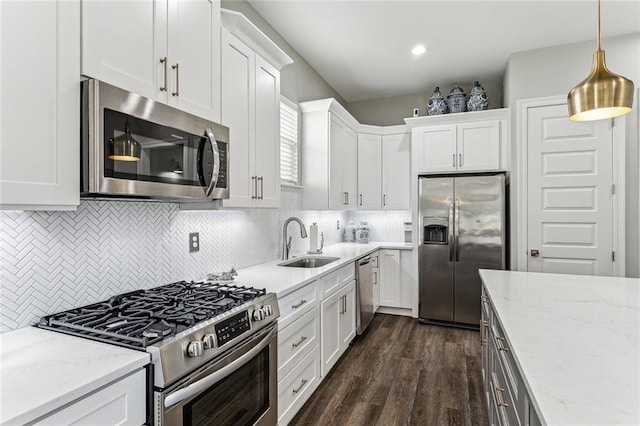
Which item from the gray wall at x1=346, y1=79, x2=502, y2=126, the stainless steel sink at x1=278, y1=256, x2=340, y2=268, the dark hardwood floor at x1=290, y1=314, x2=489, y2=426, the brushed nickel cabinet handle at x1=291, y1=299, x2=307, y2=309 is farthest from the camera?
the gray wall at x1=346, y1=79, x2=502, y2=126

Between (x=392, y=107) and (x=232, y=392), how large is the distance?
4.42 meters

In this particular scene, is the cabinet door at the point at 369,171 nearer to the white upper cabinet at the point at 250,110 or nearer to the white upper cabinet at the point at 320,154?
the white upper cabinet at the point at 320,154

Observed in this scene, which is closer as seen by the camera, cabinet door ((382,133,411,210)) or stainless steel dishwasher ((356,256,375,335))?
stainless steel dishwasher ((356,256,375,335))

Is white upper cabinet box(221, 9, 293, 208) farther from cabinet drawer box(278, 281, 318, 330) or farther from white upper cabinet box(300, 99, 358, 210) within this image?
white upper cabinet box(300, 99, 358, 210)

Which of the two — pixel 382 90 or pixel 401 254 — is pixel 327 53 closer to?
pixel 382 90

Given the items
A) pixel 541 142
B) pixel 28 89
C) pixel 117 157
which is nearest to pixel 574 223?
pixel 541 142

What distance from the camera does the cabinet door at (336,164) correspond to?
3.62 meters

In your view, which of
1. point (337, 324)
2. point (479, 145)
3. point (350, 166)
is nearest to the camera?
point (337, 324)

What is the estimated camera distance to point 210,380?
128cm

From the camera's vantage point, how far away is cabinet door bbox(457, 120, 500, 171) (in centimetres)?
383

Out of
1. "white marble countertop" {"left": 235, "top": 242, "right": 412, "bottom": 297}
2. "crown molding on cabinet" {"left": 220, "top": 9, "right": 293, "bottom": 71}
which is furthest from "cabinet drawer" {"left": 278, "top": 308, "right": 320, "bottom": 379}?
"crown molding on cabinet" {"left": 220, "top": 9, "right": 293, "bottom": 71}

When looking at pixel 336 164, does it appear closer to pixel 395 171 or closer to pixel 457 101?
pixel 395 171

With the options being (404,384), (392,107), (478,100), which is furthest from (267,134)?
(392,107)

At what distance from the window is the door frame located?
2.36 m
